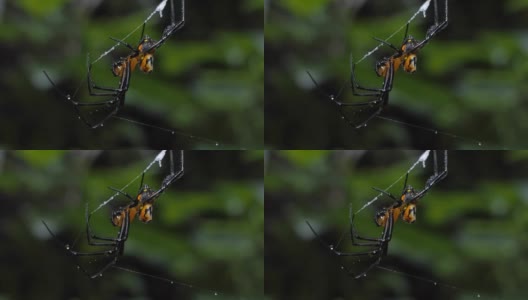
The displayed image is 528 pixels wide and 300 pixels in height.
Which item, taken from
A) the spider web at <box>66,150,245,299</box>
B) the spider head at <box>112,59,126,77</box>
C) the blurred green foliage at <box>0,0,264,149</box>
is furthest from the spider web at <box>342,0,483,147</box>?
the spider head at <box>112,59,126,77</box>

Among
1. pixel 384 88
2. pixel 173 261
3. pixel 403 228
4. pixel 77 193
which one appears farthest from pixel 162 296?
pixel 384 88

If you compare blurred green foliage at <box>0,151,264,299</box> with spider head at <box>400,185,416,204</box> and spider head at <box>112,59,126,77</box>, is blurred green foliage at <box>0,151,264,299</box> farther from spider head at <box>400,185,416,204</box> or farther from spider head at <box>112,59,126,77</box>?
spider head at <box>400,185,416,204</box>

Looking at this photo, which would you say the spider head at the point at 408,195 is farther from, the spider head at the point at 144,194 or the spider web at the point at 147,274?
the spider head at the point at 144,194

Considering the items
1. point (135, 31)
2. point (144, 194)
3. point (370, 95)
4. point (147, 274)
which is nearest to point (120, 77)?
point (135, 31)

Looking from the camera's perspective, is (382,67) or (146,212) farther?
(146,212)

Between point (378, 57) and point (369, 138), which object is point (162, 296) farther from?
point (378, 57)

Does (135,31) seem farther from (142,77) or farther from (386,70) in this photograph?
(386,70)

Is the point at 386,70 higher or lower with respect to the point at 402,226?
higher
